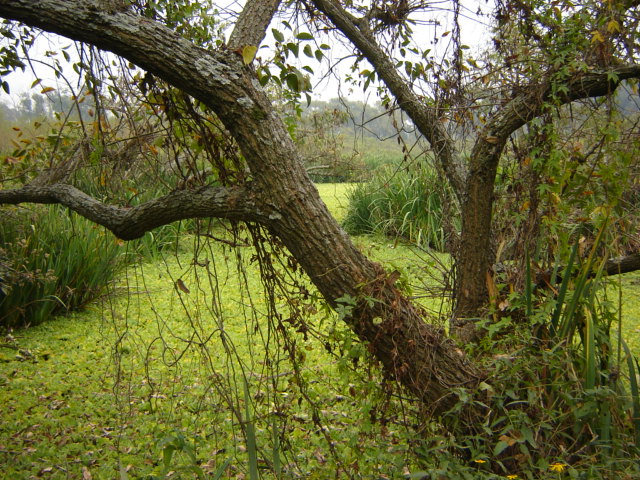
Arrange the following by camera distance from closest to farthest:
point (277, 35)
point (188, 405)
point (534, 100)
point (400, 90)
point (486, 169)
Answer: point (277, 35)
point (534, 100)
point (486, 169)
point (400, 90)
point (188, 405)

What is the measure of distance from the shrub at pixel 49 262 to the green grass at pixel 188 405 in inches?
7.1

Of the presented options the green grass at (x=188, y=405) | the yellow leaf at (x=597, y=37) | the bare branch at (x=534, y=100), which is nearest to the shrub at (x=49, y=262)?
the green grass at (x=188, y=405)

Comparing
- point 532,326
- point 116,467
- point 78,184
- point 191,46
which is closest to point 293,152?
point 191,46

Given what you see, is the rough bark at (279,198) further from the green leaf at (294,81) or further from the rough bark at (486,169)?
the rough bark at (486,169)

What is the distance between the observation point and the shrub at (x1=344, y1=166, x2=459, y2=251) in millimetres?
7535

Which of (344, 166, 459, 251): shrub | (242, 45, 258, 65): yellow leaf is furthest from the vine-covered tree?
(344, 166, 459, 251): shrub

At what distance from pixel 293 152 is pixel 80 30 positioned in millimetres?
825

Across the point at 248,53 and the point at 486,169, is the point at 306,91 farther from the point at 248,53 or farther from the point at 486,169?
the point at 486,169

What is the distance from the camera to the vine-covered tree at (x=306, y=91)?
1.78 meters

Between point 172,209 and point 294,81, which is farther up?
point 294,81

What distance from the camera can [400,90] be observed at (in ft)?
9.96

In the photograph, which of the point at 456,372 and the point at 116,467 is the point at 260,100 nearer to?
the point at 456,372

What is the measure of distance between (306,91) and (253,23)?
1.33 ft

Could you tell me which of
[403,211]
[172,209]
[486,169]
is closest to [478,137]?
[486,169]
